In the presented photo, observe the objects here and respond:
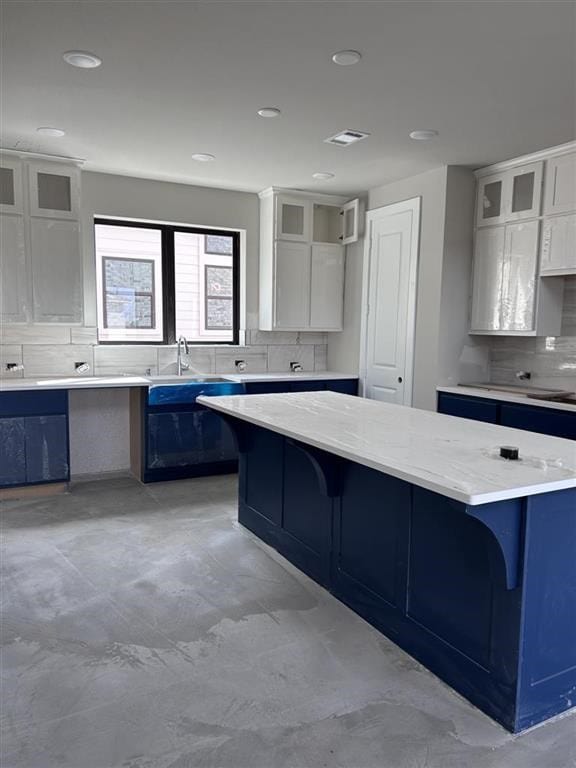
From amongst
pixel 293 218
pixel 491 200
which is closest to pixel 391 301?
pixel 491 200

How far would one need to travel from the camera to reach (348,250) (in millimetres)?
5516

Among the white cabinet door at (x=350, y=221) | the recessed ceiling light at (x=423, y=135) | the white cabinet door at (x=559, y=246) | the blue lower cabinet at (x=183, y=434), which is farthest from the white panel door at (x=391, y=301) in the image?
the blue lower cabinet at (x=183, y=434)

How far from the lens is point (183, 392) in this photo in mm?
4500

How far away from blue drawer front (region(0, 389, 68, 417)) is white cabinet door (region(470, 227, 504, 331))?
3.25 metres

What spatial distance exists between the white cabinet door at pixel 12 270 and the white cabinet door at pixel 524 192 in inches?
142

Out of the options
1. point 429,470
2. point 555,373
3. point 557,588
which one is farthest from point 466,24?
point 555,373

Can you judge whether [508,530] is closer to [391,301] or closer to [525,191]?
[525,191]

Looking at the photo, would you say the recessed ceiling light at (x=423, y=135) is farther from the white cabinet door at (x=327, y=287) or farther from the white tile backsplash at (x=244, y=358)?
the white tile backsplash at (x=244, y=358)

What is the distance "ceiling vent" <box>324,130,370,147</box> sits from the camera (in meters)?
3.61

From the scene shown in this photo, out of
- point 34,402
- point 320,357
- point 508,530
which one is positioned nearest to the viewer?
point 508,530

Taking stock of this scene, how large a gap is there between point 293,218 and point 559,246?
238 cm

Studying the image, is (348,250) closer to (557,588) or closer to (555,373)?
(555,373)

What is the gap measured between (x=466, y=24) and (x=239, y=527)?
115 inches

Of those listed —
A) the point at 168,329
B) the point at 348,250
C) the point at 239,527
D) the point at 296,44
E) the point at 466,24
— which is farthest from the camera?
the point at 348,250
